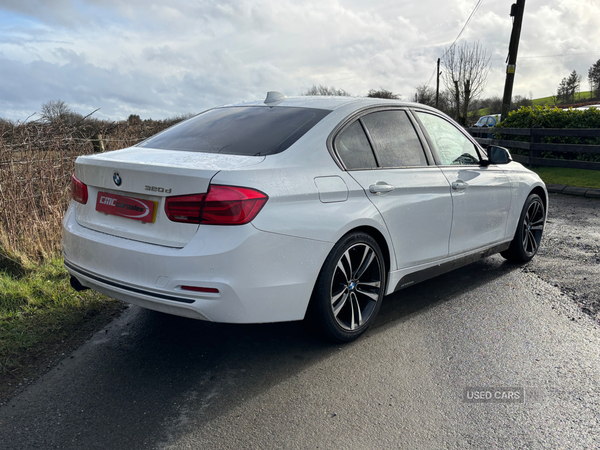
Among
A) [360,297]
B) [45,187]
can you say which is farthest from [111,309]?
[45,187]

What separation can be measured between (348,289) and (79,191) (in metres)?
1.98

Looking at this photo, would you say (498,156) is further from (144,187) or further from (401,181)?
(144,187)

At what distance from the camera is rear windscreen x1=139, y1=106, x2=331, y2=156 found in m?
3.50

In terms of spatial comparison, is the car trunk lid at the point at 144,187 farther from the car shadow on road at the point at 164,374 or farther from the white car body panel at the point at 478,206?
the white car body panel at the point at 478,206

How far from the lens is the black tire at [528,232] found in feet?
18.6

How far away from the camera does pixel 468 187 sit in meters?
4.67

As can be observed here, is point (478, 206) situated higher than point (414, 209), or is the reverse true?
point (414, 209)

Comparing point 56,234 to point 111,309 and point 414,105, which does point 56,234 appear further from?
point 414,105

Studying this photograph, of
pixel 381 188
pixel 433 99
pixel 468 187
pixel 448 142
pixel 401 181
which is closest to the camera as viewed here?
pixel 381 188

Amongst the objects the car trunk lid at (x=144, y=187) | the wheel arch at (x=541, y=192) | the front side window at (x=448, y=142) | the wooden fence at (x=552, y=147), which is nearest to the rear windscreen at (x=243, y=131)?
the car trunk lid at (x=144, y=187)

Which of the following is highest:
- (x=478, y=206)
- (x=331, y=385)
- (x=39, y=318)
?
(x=478, y=206)

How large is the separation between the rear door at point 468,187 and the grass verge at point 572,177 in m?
8.30

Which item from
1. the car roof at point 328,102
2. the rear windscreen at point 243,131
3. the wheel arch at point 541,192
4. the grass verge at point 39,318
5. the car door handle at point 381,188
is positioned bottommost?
A: the grass verge at point 39,318

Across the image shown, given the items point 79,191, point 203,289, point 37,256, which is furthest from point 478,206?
point 37,256
